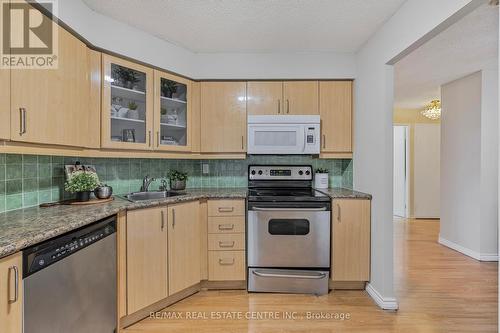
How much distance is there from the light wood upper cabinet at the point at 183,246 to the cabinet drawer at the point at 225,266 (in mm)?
122

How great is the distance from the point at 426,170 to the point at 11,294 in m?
6.37

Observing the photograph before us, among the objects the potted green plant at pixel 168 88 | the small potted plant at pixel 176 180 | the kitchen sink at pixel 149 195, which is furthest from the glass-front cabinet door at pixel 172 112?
the kitchen sink at pixel 149 195

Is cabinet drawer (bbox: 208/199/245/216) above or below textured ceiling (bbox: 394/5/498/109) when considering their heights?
below

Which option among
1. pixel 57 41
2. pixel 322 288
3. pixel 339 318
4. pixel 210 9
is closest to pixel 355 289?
pixel 322 288

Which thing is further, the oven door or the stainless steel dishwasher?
the oven door

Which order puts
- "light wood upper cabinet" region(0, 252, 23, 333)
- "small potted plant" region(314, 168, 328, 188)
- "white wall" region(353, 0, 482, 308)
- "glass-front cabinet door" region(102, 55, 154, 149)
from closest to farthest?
"light wood upper cabinet" region(0, 252, 23, 333) < "white wall" region(353, 0, 482, 308) < "glass-front cabinet door" region(102, 55, 154, 149) < "small potted plant" region(314, 168, 328, 188)

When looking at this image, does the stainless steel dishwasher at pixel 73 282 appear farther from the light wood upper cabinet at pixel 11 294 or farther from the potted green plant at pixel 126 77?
the potted green plant at pixel 126 77

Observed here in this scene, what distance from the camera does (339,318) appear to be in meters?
2.14

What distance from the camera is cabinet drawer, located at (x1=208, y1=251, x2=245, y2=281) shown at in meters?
2.58

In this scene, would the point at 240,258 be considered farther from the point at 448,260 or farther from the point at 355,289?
the point at 448,260

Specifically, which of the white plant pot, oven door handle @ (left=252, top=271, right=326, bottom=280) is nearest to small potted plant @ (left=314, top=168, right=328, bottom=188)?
the white plant pot

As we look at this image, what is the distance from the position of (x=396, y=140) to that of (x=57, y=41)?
5950mm

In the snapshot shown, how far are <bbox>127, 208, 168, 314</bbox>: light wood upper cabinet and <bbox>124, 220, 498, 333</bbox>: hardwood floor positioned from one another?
0.66 ft

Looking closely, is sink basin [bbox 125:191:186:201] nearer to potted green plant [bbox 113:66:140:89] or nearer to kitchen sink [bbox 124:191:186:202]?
kitchen sink [bbox 124:191:186:202]
